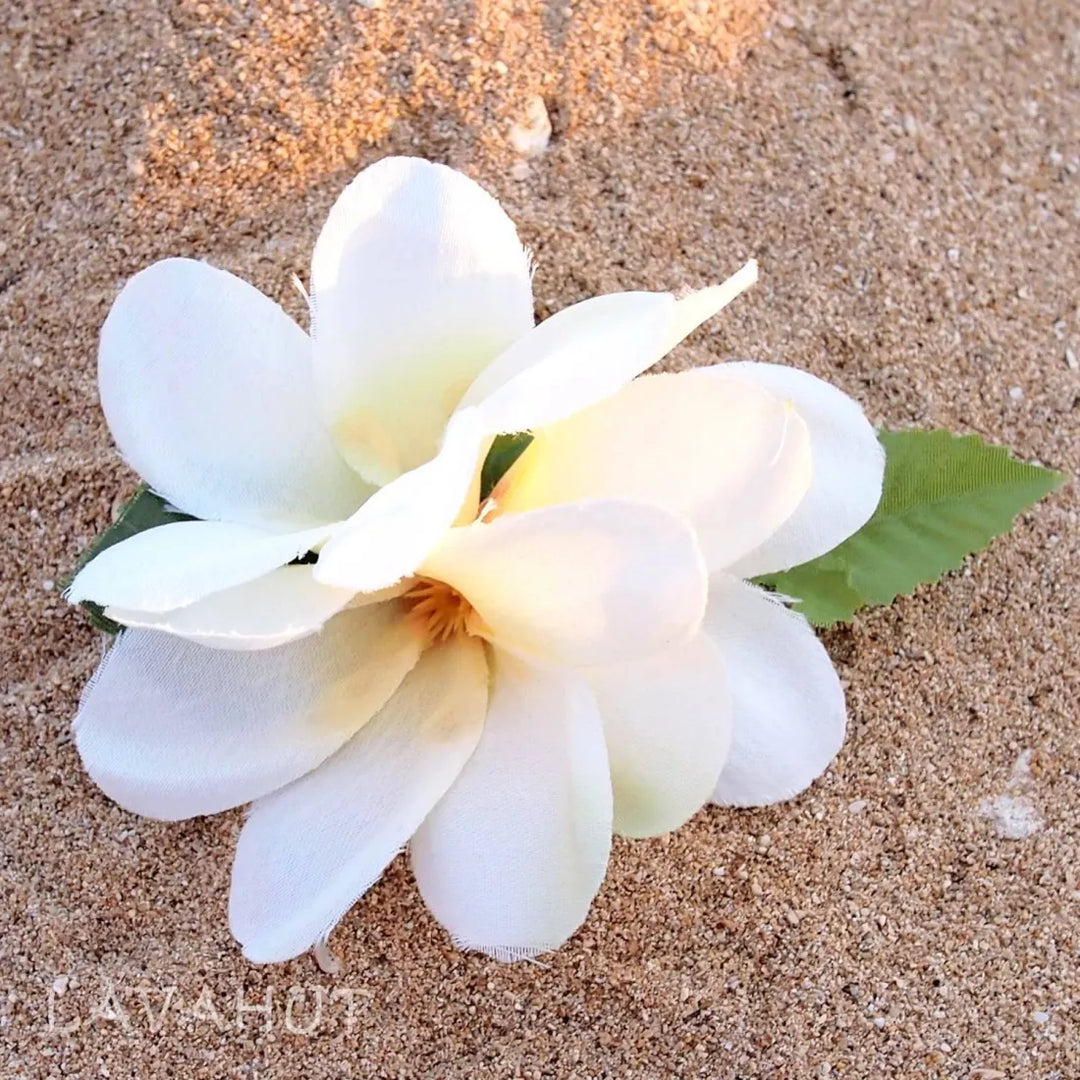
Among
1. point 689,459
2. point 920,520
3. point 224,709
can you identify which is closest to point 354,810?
point 224,709

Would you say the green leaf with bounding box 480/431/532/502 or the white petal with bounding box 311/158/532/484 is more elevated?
the white petal with bounding box 311/158/532/484

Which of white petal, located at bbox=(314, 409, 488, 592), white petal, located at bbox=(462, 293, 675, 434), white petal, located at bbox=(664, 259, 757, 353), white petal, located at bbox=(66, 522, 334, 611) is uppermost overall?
white petal, located at bbox=(664, 259, 757, 353)

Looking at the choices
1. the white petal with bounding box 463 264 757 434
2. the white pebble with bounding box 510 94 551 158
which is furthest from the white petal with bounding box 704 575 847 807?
the white pebble with bounding box 510 94 551 158

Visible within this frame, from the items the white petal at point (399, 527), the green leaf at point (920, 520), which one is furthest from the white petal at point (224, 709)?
the green leaf at point (920, 520)

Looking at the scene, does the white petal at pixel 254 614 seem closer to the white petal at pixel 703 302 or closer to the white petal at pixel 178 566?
the white petal at pixel 178 566

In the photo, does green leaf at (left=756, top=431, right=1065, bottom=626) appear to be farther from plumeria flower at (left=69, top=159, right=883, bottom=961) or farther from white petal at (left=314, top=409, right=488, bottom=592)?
white petal at (left=314, top=409, right=488, bottom=592)

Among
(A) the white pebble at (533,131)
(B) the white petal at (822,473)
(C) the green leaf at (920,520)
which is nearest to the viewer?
(B) the white petal at (822,473)
